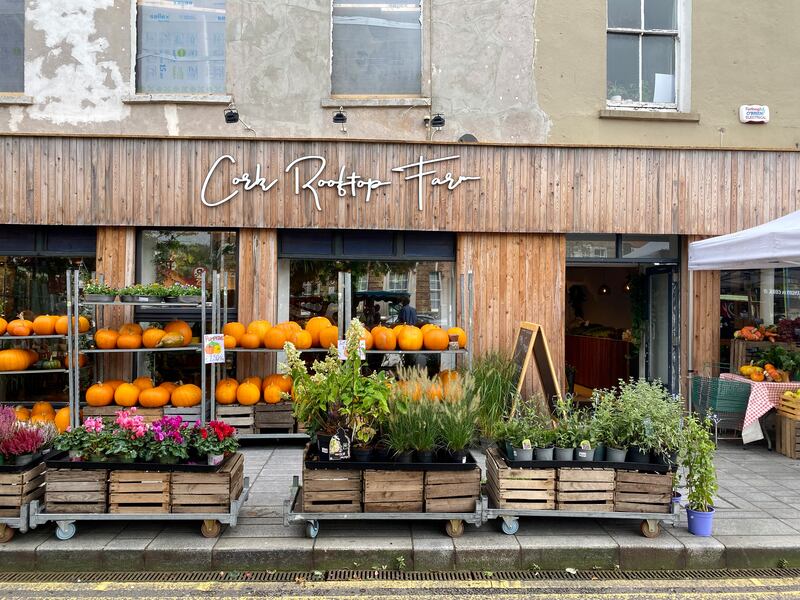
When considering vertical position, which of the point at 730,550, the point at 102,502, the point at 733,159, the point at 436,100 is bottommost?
the point at 730,550

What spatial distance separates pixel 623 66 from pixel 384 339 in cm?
598

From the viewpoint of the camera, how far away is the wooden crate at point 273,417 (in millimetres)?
8234

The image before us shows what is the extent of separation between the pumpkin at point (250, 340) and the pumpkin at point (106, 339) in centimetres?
167

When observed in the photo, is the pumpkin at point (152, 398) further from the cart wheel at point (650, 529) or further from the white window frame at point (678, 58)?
the white window frame at point (678, 58)

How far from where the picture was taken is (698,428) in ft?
17.2

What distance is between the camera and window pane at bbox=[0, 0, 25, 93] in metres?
9.38

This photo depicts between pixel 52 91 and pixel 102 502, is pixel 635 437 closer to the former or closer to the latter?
pixel 102 502

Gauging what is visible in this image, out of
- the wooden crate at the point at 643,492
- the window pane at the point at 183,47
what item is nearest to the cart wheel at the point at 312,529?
the wooden crate at the point at 643,492

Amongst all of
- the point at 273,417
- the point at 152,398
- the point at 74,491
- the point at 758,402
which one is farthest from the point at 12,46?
the point at 758,402

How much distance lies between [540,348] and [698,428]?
9.93ft

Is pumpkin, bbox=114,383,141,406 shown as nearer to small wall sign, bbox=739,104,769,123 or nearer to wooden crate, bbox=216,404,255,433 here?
wooden crate, bbox=216,404,255,433

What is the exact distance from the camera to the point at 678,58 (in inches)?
396

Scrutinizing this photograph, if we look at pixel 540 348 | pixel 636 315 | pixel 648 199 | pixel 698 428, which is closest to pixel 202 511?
pixel 698 428

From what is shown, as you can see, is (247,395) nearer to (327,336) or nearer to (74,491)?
(327,336)
